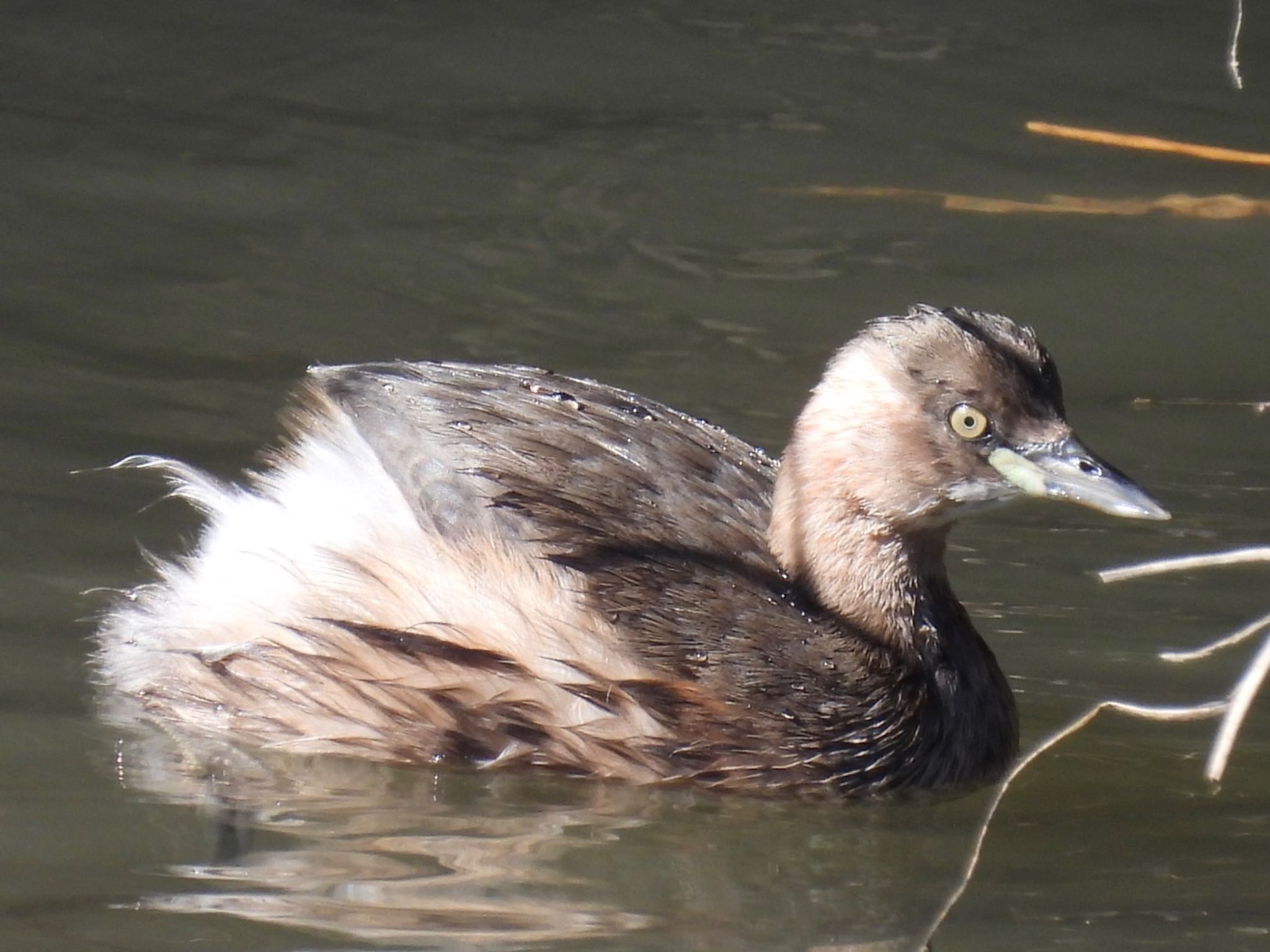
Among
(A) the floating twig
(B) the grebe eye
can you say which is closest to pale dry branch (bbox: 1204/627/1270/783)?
(B) the grebe eye

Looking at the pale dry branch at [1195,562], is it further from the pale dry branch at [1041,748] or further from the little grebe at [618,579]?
the little grebe at [618,579]

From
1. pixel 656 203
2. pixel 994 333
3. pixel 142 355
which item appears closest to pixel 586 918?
pixel 994 333

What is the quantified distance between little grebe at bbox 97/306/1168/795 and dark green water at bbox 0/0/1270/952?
125 millimetres

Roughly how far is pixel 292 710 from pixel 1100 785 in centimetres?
169

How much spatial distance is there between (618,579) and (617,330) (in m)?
2.52

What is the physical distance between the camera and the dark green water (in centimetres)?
385

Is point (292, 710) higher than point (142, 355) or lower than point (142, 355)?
lower

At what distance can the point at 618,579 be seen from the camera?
428 cm

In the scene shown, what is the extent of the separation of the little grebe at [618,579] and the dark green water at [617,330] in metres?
0.13

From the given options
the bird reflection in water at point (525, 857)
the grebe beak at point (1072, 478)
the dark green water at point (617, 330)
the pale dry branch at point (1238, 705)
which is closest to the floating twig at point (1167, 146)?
the grebe beak at point (1072, 478)

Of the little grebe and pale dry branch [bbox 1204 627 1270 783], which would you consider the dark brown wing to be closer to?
the little grebe

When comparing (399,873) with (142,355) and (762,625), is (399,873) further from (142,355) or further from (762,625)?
(142,355)

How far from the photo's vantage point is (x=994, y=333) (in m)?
4.55

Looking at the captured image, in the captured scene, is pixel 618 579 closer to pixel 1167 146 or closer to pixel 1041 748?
pixel 1041 748
